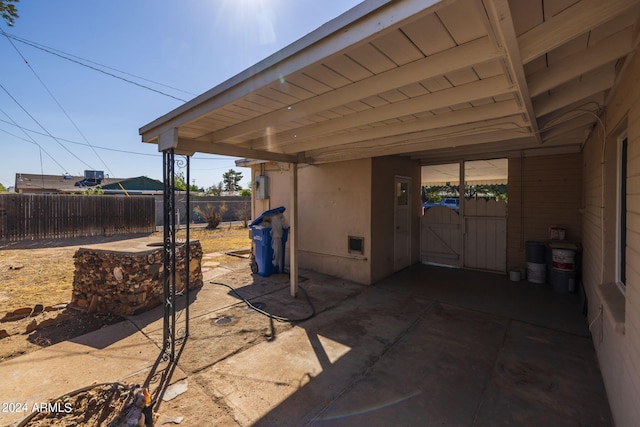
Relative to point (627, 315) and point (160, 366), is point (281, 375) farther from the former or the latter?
point (627, 315)

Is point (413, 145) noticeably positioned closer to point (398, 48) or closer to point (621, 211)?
point (621, 211)

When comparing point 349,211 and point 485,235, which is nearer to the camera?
point 349,211

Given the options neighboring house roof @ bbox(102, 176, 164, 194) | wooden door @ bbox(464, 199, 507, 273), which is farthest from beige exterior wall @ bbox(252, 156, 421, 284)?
neighboring house roof @ bbox(102, 176, 164, 194)

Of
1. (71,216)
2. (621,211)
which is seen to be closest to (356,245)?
(621,211)

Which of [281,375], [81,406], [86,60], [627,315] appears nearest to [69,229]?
[86,60]

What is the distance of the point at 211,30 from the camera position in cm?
624

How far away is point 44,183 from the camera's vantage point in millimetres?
21609

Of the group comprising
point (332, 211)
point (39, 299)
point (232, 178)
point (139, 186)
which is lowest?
point (39, 299)

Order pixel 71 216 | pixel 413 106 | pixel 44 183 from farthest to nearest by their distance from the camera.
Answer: pixel 44 183, pixel 71 216, pixel 413 106

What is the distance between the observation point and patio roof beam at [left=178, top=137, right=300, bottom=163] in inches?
124

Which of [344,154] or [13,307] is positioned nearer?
[13,307]

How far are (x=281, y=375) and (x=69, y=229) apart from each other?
40.2ft

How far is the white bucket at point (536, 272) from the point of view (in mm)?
5121

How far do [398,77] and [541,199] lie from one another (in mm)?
5227
